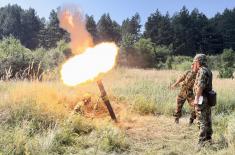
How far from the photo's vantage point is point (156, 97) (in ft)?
51.4

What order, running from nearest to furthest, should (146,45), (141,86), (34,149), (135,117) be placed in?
1. (34,149)
2. (135,117)
3. (141,86)
4. (146,45)

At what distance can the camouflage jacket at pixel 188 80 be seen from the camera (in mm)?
12070

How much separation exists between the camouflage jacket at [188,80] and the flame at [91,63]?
5.90ft

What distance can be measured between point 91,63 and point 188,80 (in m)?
2.35

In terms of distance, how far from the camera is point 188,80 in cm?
1209

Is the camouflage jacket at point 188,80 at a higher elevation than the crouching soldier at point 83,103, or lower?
higher

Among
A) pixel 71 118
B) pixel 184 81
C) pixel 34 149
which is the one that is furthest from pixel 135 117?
pixel 34 149

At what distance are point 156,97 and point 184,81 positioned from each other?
3524 mm

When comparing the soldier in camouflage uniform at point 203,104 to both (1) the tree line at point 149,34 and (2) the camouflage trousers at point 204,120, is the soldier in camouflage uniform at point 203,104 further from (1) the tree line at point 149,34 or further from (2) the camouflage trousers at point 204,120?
(1) the tree line at point 149,34

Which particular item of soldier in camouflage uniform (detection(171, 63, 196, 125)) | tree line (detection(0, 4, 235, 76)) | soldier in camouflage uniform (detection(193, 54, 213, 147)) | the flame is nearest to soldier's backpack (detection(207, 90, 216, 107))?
soldier in camouflage uniform (detection(193, 54, 213, 147))

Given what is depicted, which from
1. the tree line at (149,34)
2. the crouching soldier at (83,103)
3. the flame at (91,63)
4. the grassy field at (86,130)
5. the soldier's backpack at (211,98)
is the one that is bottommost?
the grassy field at (86,130)

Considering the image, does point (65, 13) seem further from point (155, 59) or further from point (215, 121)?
point (155, 59)

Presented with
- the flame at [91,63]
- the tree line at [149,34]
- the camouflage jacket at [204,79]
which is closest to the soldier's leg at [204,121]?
the camouflage jacket at [204,79]

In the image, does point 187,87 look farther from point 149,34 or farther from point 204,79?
point 149,34
